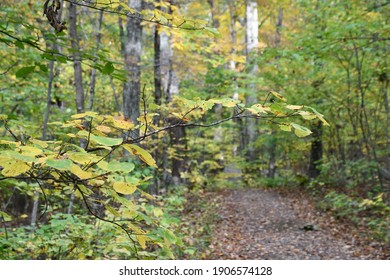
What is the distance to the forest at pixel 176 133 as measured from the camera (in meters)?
2.00

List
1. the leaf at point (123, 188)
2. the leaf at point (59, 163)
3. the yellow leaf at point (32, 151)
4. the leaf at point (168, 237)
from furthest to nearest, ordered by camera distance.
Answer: the leaf at point (168, 237), the leaf at point (123, 188), the yellow leaf at point (32, 151), the leaf at point (59, 163)

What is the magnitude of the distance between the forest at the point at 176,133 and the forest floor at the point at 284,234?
0.04m

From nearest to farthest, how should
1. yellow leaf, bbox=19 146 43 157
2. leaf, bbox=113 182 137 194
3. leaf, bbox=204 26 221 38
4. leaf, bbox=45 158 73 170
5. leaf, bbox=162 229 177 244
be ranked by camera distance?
leaf, bbox=45 158 73 170 < yellow leaf, bbox=19 146 43 157 < leaf, bbox=113 182 137 194 < leaf, bbox=162 229 177 244 < leaf, bbox=204 26 221 38

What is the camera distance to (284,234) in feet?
22.4

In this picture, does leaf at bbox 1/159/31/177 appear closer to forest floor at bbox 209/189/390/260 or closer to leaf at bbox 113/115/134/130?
leaf at bbox 113/115/134/130

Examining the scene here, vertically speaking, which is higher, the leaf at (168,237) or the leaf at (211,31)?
the leaf at (211,31)

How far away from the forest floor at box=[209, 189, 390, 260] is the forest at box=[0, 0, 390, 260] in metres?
0.04

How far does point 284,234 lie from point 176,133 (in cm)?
423

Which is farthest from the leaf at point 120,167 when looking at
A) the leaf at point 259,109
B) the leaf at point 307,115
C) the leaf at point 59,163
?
the leaf at point 307,115

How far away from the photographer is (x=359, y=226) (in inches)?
267

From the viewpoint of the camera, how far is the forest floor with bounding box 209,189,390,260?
556 cm

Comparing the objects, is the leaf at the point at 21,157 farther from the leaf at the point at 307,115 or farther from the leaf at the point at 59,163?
the leaf at the point at 307,115

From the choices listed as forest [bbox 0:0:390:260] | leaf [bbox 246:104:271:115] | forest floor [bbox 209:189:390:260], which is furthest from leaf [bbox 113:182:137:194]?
forest floor [bbox 209:189:390:260]
